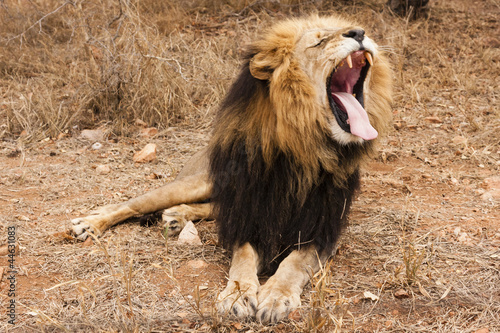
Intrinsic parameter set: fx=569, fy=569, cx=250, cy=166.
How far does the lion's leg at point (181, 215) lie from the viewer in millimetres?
3822

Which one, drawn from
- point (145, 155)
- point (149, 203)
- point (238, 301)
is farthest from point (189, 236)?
point (145, 155)

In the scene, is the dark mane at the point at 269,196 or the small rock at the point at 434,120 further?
the small rock at the point at 434,120

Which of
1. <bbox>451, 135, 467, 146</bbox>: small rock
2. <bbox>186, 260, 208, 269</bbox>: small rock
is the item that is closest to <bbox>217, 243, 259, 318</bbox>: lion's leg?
<bbox>186, 260, 208, 269</bbox>: small rock

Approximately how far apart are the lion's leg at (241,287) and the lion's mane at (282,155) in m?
0.11

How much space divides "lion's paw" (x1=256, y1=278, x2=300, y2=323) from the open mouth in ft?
2.82

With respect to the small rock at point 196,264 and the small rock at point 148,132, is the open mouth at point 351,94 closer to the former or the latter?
the small rock at point 196,264

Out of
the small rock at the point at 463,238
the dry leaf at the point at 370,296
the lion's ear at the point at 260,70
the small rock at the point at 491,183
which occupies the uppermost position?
the lion's ear at the point at 260,70

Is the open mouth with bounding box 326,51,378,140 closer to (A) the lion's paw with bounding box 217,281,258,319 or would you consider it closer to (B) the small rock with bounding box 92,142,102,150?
(A) the lion's paw with bounding box 217,281,258,319

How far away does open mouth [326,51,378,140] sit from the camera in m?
2.93

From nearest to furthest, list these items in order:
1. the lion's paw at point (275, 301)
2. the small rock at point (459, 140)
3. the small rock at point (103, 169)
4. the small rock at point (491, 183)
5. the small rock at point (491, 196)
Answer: the lion's paw at point (275, 301) < the small rock at point (491, 196) < the small rock at point (491, 183) < the small rock at point (103, 169) < the small rock at point (459, 140)

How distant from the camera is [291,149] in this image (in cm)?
290

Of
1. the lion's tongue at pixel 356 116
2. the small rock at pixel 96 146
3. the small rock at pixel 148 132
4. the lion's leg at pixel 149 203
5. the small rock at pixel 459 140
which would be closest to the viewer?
the lion's tongue at pixel 356 116

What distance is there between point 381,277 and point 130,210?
1845 mm

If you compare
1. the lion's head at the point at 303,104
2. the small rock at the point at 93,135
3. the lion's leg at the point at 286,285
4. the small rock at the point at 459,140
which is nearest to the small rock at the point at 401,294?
the lion's leg at the point at 286,285
